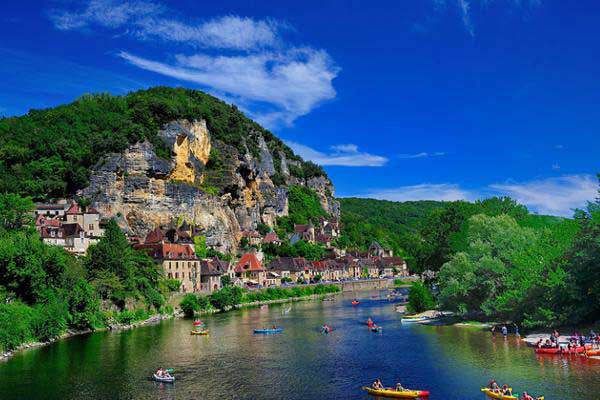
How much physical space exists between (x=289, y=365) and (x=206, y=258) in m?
57.1

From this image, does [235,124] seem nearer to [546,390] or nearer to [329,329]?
[329,329]

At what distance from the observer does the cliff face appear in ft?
291

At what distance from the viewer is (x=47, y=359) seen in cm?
4009

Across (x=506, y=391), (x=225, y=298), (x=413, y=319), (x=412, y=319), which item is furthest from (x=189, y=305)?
(x=506, y=391)

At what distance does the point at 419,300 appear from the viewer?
6594 centimetres

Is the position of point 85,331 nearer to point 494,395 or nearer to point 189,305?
point 189,305

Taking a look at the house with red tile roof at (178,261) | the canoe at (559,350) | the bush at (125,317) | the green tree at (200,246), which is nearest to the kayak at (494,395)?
the canoe at (559,350)

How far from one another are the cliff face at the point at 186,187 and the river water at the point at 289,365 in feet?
125

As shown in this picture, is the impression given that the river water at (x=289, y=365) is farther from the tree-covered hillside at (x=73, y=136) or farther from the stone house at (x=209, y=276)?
the tree-covered hillside at (x=73, y=136)

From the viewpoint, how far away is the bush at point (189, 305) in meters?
69.6

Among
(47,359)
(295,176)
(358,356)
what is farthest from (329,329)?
(295,176)

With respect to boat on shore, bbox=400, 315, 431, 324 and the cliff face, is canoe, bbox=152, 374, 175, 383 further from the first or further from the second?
the cliff face

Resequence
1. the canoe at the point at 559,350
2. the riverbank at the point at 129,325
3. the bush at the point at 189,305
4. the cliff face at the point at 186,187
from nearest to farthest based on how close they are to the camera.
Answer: the canoe at the point at 559,350
the riverbank at the point at 129,325
the bush at the point at 189,305
the cliff face at the point at 186,187

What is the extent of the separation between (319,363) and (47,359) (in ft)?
65.8
